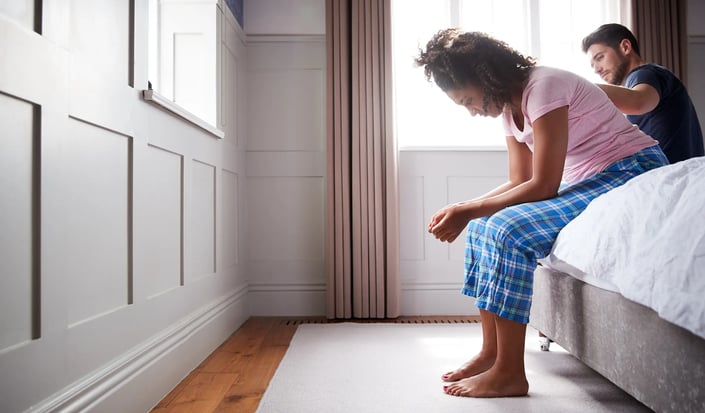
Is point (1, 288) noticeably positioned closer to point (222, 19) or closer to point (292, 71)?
point (222, 19)

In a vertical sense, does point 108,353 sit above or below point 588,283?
below

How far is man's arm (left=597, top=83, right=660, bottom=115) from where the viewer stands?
5.13 feet

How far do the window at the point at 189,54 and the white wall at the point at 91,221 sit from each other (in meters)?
0.38

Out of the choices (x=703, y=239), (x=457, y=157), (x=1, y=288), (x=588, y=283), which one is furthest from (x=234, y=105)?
(x=703, y=239)

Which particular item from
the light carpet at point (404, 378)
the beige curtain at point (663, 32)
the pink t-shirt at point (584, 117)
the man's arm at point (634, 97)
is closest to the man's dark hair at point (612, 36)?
the man's arm at point (634, 97)

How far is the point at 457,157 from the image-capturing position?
2.63 m

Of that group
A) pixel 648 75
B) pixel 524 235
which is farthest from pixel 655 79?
pixel 524 235

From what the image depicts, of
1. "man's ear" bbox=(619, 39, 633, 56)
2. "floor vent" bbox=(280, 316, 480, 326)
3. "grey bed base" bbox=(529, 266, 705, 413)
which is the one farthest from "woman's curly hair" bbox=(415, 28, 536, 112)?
"floor vent" bbox=(280, 316, 480, 326)

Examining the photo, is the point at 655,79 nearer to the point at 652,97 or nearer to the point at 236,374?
the point at 652,97

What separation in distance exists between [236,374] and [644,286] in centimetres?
126

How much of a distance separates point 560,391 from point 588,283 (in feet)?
1.34

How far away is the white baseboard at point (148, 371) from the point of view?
38.0 inches

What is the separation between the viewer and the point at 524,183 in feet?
4.39

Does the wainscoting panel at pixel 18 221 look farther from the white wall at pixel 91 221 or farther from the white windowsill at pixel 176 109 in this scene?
the white windowsill at pixel 176 109
